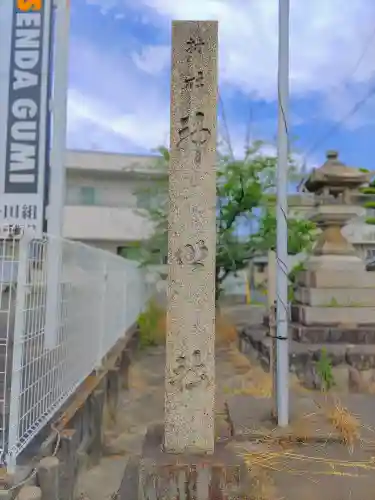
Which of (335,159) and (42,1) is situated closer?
(42,1)

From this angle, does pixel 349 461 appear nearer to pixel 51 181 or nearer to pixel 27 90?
pixel 51 181

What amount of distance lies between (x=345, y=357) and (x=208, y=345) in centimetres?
414

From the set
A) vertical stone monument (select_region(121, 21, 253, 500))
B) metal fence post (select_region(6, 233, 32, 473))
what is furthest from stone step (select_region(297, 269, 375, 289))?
metal fence post (select_region(6, 233, 32, 473))

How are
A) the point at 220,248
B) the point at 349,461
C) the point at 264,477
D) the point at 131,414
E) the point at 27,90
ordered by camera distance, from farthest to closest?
the point at 220,248
the point at 131,414
the point at 27,90
the point at 349,461
the point at 264,477

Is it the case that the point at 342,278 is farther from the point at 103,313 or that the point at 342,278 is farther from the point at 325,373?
the point at 103,313

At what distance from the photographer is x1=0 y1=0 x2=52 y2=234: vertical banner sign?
4746 mm

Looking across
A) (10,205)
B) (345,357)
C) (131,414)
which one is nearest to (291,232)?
(345,357)

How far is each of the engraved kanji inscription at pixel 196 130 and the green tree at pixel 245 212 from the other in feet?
21.4

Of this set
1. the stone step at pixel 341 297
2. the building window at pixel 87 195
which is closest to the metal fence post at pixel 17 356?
the stone step at pixel 341 297

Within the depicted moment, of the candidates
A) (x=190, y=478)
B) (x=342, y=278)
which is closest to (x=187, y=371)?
(x=190, y=478)

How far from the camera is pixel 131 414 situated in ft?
18.1

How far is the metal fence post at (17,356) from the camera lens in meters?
2.34

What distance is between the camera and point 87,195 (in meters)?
18.4

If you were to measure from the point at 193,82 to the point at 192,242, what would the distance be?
899 millimetres
